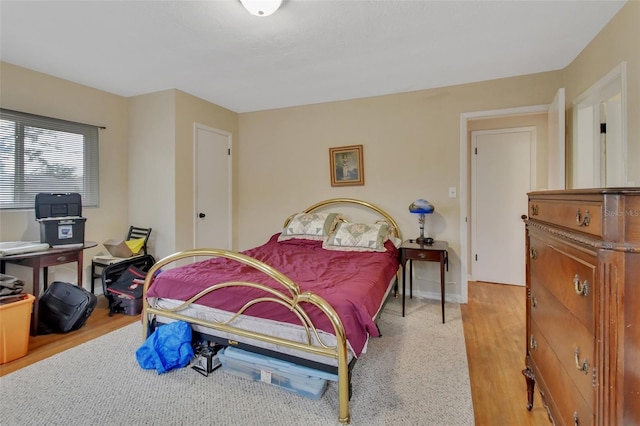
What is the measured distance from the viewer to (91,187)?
3471 mm

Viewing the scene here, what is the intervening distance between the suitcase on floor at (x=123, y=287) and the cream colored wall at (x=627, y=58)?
4080 mm

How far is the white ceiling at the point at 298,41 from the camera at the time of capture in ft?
6.69

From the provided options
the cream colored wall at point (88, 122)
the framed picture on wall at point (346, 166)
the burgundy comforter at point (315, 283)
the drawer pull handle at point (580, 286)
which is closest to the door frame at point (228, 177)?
the cream colored wall at point (88, 122)

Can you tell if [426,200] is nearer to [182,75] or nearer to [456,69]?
[456,69]

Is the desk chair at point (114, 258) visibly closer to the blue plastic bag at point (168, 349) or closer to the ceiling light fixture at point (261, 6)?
the blue plastic bag at point (168, 349)

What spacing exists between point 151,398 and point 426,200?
9.90 feet

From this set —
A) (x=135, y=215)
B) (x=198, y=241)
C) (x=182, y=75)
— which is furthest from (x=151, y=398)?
(x=182, y=75)

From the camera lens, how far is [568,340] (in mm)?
1096

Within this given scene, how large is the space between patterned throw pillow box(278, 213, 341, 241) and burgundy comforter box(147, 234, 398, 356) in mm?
543

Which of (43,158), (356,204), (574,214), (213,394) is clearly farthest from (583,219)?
(43,158)

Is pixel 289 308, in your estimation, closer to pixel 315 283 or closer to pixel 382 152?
pixel 315 283

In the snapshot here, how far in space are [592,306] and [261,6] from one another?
2217mm

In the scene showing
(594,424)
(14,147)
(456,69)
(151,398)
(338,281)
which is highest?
(456,69)

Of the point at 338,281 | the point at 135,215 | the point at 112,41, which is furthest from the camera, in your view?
the point at 135,215
